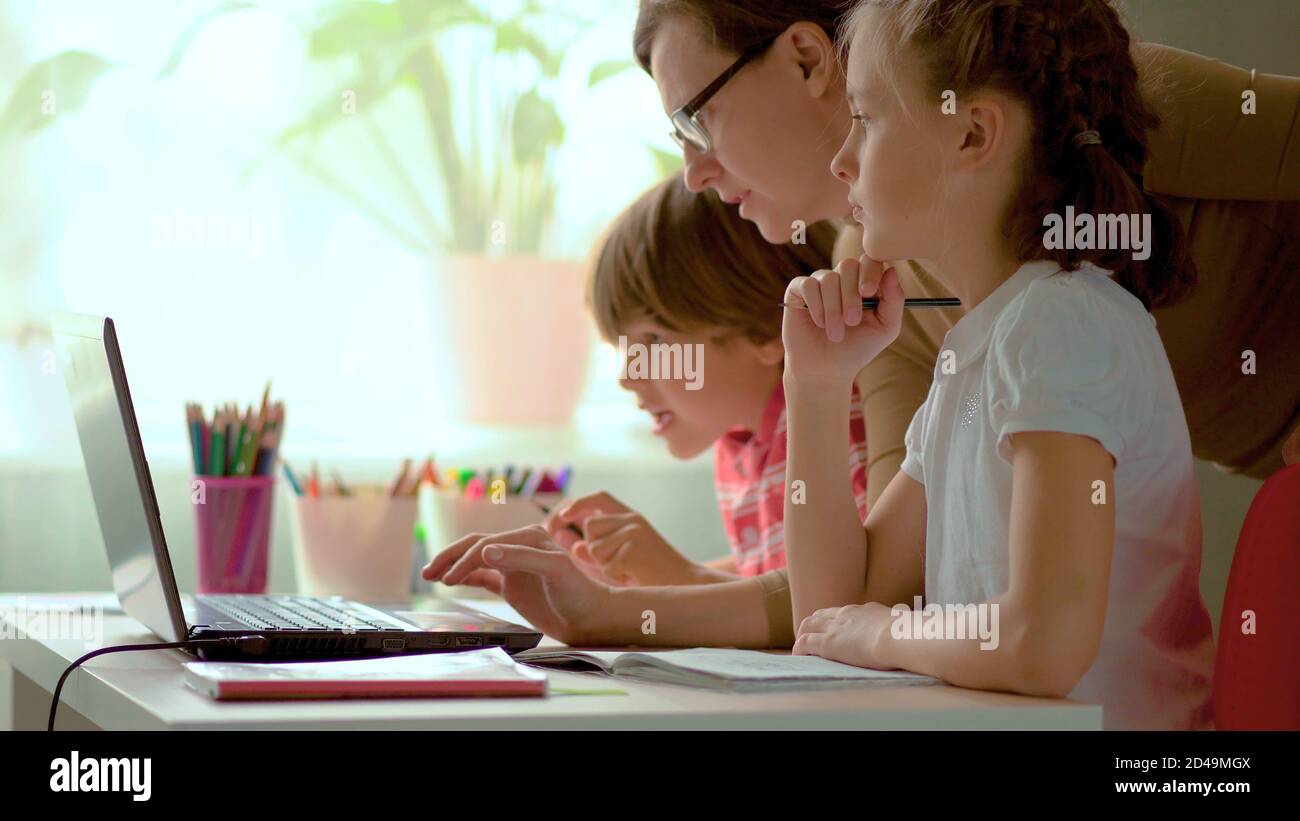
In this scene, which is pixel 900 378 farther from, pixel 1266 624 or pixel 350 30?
pixel 350 30

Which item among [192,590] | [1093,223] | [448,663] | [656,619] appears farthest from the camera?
[192,590]

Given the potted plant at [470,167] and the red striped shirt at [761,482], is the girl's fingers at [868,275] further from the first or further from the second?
the potted plant at [470,167]

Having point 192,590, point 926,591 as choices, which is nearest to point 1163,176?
point 926,591

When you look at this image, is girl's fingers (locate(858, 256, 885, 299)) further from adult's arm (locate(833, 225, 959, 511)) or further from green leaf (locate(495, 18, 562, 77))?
green leaf (locate(495, 18, 562, 77))

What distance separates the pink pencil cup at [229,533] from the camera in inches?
62.2

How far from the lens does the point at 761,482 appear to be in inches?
61.8

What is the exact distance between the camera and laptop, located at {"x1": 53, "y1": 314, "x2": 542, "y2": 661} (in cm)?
89

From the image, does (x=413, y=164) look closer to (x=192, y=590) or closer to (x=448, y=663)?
(x=192, y=590)

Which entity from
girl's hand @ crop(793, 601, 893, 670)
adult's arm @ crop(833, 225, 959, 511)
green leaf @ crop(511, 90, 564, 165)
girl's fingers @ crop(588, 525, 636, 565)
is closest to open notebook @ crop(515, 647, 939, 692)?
girl's hand @ crop(793, 601, 893, 670)

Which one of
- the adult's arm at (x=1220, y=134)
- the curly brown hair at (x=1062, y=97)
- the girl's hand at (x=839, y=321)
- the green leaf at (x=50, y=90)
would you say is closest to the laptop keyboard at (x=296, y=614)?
the girl's hand at (x=839, y=321)

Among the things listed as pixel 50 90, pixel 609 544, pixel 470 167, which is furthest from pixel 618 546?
pixel 50 90
